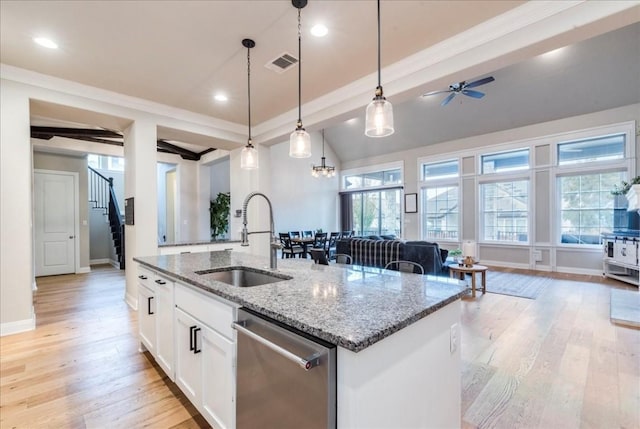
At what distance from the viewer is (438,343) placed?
137 centimetres

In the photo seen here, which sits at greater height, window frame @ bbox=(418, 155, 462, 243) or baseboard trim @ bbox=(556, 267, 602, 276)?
window frame @ bbox=(418, 155, 462, 243)

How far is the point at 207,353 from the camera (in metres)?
1.65

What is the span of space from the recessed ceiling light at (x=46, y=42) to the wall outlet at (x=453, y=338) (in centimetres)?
417

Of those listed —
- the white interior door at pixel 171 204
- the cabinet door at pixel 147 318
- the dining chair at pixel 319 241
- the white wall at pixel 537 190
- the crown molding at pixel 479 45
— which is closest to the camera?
the crown molding at pixel 479 45

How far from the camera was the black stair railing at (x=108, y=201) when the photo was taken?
7379 millimetres

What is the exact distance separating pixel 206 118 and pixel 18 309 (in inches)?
136

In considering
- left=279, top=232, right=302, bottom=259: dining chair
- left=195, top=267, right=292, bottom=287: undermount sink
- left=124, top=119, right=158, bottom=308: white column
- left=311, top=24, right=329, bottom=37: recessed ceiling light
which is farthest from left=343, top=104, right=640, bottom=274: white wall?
left=195, top=267, right=292, bottom=287: undermount sink

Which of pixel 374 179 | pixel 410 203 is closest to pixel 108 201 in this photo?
pixel 374 179

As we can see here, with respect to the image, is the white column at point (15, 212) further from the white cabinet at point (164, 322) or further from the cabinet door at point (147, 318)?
the white cabinet at point (164, 322)

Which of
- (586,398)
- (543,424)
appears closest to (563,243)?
(586,398)

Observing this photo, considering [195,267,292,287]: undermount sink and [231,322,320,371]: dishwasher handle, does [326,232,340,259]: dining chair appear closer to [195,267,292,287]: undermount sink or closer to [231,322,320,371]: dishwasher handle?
[195,267,292,287]: undermount sink

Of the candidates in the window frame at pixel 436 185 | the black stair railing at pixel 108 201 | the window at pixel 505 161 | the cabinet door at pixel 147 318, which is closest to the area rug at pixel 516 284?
the window frame at pixel 436 185

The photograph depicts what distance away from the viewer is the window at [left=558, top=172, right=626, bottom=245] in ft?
19.7

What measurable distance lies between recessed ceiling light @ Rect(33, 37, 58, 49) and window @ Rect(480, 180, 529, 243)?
8286 millimetres
